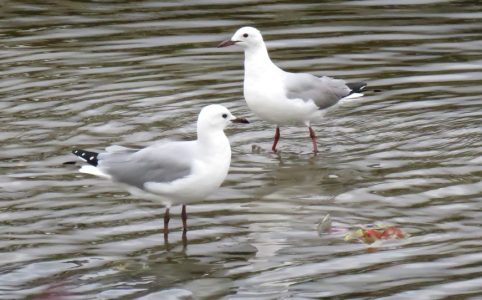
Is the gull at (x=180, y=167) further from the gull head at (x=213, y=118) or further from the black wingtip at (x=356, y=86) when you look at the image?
the black wingtip at (x=356, y=86)

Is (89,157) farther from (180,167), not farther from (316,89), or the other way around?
(316,89)

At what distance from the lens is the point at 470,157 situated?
529 inches

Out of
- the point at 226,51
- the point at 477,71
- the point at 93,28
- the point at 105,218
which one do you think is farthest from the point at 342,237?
the point at 93,28

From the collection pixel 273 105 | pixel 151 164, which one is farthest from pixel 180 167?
pixel 273 105

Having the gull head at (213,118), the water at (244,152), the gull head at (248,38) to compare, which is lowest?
the water at (244,152)

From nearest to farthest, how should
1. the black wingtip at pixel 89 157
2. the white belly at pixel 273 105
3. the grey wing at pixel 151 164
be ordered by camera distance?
1. the grey wing at pixel 151 164
2. the black wingtip at pixel 89 157
3. the white belly at pixel 273 105

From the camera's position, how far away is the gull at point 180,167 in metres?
11.2

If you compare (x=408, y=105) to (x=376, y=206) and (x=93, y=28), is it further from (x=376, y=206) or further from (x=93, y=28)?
(x=93, y=28)

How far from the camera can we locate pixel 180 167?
11.3 metres

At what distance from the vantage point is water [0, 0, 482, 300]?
33.9 feet

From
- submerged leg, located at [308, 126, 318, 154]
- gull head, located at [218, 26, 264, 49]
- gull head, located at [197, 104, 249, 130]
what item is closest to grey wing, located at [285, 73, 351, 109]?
submerged leg, located at [308, 126, 318, 154]

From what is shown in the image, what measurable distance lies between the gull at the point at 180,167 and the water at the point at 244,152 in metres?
0.38

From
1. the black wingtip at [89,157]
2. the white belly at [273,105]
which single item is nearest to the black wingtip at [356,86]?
the white belly at [273,105]

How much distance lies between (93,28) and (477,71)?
19.0 ft
